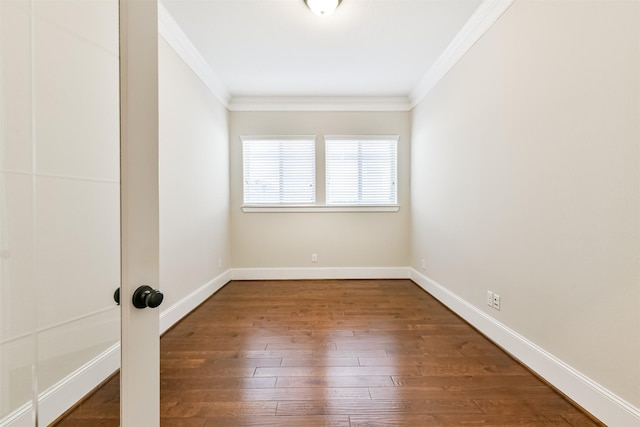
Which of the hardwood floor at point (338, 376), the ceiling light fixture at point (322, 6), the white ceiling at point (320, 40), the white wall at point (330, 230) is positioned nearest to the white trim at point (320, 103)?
the white wall at point (330, 230)

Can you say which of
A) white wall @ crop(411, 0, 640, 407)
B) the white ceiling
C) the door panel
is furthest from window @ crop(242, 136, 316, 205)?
the door panel

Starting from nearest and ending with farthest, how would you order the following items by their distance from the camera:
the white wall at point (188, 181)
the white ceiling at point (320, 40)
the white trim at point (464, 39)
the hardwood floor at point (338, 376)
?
the hardwood floor at point (338, 376)
the white trim at point (464, 39)
the white ceiling at point (320, 40)
the white wall at point (188, 181)

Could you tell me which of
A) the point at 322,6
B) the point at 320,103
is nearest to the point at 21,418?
the point at 322,6

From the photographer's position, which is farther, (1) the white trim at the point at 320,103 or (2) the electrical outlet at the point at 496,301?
(1) the white trim at the point at 320,103

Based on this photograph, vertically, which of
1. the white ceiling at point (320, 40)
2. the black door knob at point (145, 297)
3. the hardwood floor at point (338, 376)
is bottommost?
the hardwood floor at point (338, 376)

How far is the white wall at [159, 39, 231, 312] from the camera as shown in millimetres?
2420

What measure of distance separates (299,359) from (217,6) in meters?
2.82

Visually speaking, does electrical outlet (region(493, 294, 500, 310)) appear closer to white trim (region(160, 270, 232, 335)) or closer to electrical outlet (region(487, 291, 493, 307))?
electrical outlet (region(487, 291, 493, 307))

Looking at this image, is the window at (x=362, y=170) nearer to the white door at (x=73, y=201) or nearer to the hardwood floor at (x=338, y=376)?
the hardwood floor at (x=338, y=376)

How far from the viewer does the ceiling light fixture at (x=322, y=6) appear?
7.16ft

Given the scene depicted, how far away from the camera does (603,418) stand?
1353 mm

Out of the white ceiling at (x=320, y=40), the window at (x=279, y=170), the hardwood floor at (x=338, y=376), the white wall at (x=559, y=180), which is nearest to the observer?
the white wall at (x=559, y=180)

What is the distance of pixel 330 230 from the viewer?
4.26m

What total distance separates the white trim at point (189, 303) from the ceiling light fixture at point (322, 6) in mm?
2821
